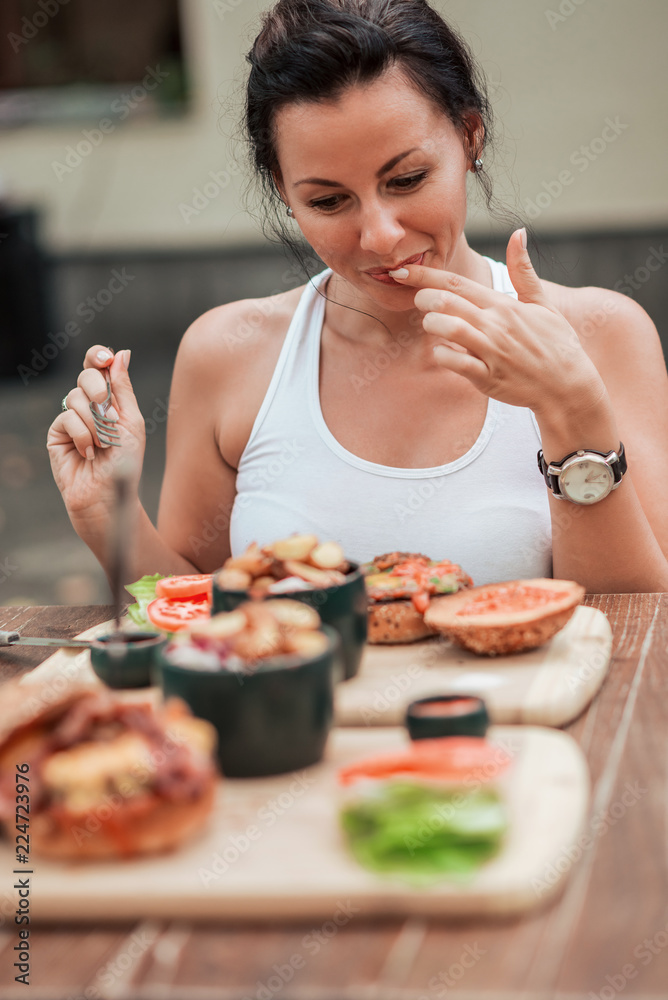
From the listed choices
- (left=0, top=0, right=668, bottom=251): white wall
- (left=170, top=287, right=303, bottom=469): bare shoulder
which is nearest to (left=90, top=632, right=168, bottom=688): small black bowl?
(left=170, top=287, right=303, bottom=469): bare shoulder

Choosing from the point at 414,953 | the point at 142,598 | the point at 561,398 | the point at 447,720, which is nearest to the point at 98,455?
the point at 142,598

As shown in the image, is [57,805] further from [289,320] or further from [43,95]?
[43,95]

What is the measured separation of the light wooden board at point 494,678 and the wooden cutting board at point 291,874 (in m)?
A: 0.20

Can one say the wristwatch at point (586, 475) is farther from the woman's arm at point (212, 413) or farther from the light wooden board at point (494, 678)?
the woman's arm at point (212, 413)

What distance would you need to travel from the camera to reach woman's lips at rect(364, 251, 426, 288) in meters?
1.83

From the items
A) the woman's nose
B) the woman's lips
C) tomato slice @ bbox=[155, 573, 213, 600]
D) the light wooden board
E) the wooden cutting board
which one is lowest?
the wooden cutting board

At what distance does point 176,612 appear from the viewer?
4.98 feet

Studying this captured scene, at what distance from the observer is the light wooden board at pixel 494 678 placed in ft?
3.72

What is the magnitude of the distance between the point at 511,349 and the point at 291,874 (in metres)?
0.97

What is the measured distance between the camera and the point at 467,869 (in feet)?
2.56

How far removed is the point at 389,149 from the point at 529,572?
0.80m

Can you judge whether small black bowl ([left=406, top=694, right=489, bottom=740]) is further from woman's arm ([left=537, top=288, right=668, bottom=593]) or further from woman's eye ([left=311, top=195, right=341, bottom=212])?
woman's eye ([left=311, top=195, right=341, bottom=212])

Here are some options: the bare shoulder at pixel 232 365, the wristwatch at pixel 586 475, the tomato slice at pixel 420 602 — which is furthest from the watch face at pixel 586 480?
the bare shoulder at pixel 232 365

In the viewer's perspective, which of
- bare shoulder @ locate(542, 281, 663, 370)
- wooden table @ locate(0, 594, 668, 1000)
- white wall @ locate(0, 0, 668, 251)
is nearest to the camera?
wooden table @ locate(0, 594, 668, 1000)
